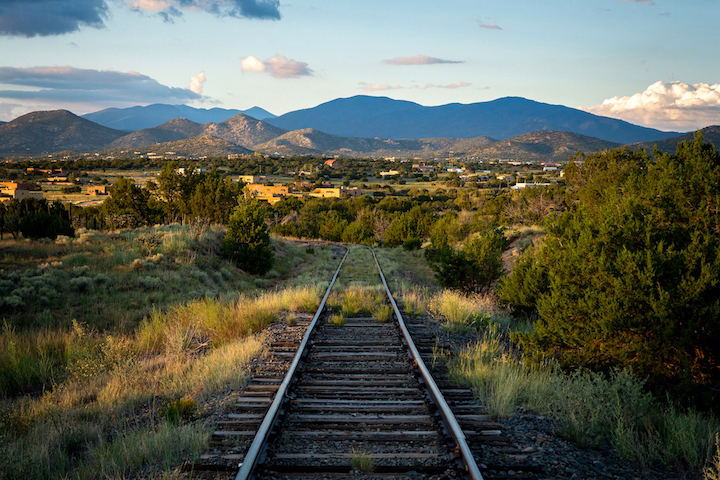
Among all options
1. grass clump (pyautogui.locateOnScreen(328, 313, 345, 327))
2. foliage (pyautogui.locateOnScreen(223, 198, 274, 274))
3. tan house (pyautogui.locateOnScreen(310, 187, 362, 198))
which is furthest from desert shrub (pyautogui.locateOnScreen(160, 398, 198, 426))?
tan house (pyautogui.locateOnScreen(310, 187, 362, 198))

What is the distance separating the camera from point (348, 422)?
423 cm

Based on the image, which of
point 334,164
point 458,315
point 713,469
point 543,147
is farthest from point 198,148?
point 713,469

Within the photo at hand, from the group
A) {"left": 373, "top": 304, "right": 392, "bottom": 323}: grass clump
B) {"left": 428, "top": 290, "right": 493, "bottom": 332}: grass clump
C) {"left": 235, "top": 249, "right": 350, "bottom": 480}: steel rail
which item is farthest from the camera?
{"left": 373, "top": 304, "right": 392, "bottom": 323}: grass clump

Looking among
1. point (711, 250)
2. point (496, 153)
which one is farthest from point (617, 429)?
point (496, 153)

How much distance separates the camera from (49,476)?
136 inches

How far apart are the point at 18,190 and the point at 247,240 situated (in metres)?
70.0

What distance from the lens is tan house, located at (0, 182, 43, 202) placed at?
66.2m

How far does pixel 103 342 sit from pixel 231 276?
9666 millimetres

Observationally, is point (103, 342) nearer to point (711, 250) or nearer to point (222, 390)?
point (222, 390)

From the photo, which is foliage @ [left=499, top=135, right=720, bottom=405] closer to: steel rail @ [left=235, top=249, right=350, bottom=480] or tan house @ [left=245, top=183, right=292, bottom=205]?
steel rail @ [left=235, top=249, right=350, bottom=480]

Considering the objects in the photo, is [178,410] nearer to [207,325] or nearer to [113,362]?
[113,362]

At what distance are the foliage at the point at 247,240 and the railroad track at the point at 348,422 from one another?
1318 cm

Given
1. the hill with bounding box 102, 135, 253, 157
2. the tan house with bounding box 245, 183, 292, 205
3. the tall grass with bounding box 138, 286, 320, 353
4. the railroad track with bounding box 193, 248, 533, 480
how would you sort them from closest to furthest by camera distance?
the railroad track with bounding box 193, 248, 533, 480 < the tall grass with bounding box 138, 286, 320, 353 < the tan house with bounding box 245, 183, 292, 205 < the hill with bounding box 102, 135, 253, 157

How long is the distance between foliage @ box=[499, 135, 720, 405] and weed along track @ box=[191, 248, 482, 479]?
216 cm
